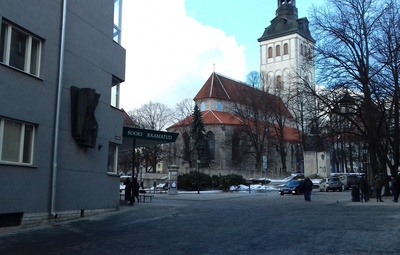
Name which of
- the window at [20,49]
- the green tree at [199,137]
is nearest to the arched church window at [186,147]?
the green tree at [199,137]

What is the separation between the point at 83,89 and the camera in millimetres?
17094

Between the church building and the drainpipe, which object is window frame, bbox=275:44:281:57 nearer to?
the church building

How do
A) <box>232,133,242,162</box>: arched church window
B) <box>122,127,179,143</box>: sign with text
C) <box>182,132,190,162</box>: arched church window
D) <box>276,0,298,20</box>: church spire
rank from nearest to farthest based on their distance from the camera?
1. <box>122,127,179,143</box>: sign with text
2. <box>182,132,190,162</box>: arched church window
3. <box>232,133,242,162</box>: arched church window
4. <box>276,0,298,20</box>: church spire

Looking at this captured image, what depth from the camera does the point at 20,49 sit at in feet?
47.7

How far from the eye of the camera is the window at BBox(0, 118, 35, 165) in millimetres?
13477

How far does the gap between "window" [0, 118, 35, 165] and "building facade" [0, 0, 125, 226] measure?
3 centimetres

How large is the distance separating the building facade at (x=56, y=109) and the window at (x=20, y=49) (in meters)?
0.03

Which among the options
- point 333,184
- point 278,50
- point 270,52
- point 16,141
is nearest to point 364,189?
point 16,141

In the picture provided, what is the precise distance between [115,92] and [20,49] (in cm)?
749

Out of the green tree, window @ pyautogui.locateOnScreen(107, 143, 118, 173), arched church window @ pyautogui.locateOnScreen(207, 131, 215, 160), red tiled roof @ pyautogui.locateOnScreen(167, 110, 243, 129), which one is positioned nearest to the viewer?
window @ pyautogui.locateOnScreen(107, 143, 118, 173)

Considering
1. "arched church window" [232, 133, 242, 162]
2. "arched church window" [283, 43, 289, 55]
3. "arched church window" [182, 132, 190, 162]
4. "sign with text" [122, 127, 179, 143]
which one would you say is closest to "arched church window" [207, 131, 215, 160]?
"arched church window" [232, 133, 242, 162]

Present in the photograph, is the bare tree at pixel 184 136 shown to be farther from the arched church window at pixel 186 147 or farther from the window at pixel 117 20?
the window at pixel 117 20

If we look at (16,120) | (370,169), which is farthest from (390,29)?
(16,120)

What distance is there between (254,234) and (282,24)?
98.7 m
